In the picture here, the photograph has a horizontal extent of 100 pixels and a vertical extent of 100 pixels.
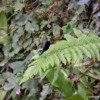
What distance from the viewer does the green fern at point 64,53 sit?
4.20ft

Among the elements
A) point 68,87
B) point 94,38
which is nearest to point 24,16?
point 68,87

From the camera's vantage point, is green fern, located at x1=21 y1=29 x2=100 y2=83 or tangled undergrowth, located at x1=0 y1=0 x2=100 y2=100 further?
tangled undergrowth, located at x1=0 y1=0 x2=100 y2=100

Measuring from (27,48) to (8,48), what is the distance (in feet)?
0.83

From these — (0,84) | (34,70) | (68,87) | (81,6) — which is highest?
(81,6)

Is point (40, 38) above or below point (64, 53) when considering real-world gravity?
below

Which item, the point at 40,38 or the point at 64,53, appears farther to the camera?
the point at 40,38

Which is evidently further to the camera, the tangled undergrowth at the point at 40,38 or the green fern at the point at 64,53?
the tangled undergrowth at the point at 40,38

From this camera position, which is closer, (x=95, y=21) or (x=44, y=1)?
(x=95, y=21)

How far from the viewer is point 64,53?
1310 millimetres

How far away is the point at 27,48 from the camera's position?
2768 millimetres

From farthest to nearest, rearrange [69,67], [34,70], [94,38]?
1. [69,67]
2. [94,38]
3. [34,70]

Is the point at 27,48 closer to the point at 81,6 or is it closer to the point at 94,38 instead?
the point at 81,6

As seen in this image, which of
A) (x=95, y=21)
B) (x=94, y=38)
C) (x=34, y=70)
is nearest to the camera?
(x=34, y=70)

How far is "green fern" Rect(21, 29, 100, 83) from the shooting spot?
1.28 metres
